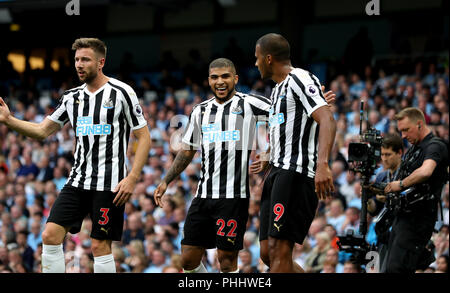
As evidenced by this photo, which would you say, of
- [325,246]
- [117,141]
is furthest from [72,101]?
[325,246]

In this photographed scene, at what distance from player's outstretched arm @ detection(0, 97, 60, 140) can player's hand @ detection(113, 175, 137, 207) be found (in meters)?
0.93

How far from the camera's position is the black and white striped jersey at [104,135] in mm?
5852

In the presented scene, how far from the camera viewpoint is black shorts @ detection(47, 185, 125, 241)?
576 cm

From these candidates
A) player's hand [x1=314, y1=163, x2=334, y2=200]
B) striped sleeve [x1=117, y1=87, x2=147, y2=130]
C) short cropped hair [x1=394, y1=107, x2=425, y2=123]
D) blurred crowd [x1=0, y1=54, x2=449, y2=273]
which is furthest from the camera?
blurred crowd [x1=0, y1=54, x2=449, y2=273]

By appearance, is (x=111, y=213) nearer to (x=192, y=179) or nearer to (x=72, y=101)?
(x=72, y=101)

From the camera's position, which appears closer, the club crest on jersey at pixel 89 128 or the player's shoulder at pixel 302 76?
the player's shoulder at pixel 302 76

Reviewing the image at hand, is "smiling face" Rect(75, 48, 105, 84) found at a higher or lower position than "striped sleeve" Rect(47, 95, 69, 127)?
higher

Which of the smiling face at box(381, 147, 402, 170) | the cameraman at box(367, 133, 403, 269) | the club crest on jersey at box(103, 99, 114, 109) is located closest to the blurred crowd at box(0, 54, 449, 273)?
the cameraman at box(367, 133, 403, 269)

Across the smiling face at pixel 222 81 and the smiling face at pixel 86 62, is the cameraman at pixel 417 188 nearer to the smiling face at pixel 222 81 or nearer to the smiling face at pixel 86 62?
the smiling face at pixel 222 81

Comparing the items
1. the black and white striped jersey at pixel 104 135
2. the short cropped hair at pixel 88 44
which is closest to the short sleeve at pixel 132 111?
the black and white striped jersey at pixel 104 135

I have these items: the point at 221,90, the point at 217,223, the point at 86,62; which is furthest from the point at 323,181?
the point at 86,62

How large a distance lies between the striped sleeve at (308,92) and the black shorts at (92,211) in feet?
5.85

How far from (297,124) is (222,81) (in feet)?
3.50

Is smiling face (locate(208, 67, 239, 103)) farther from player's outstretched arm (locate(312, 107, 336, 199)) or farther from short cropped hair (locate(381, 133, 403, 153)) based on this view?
short cropped hair (locate(381, 133, 403, 153))
